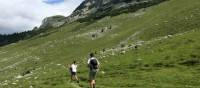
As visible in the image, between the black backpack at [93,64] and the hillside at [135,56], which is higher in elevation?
the black backpack at [93,64]

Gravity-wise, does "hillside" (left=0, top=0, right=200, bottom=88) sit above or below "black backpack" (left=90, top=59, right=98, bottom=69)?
below

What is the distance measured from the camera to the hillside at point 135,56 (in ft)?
192

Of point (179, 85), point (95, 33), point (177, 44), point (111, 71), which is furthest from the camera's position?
point (95, 33)

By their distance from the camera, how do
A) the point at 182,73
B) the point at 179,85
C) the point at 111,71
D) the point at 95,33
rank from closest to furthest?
the point at 179,85, the point at 182,73, the point at 111,71, the point at 95,33

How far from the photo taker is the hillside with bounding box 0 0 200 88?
192 ft

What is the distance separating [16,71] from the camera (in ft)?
412

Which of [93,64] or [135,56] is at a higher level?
[93,64]

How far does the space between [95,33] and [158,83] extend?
10199 centimetres

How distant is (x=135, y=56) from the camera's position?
272 ft

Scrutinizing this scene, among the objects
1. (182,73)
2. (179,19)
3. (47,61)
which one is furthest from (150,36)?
(182,73)

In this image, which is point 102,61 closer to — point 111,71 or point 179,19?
point 111,71

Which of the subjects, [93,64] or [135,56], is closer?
[93,64]

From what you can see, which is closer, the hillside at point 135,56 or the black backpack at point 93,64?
the black backpack at point 93,64

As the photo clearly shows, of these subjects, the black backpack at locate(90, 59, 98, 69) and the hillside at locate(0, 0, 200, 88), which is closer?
the black backpack at locate(90, 59, 98, 69)
